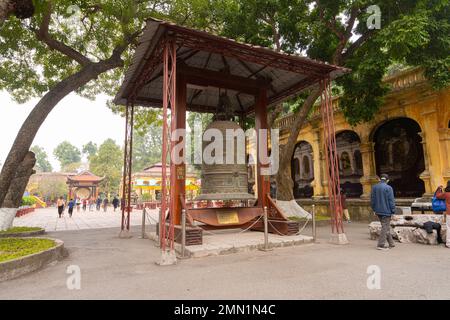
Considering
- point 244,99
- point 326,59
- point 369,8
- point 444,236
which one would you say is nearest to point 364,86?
point 326,59

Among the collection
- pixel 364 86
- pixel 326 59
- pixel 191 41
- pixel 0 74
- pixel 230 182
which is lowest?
pixel 230 182

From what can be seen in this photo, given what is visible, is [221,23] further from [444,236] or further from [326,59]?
[444,236]

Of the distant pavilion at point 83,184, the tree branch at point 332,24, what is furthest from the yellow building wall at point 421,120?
the distant pavilion at point 83,184

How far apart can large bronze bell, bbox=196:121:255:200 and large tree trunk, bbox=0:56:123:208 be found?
5.96m

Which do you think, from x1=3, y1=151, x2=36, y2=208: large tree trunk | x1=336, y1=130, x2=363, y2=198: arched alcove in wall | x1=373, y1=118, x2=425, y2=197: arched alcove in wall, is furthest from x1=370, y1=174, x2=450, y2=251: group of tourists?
x1=3, y1=151, x2=36, y2=208: large tree trunk

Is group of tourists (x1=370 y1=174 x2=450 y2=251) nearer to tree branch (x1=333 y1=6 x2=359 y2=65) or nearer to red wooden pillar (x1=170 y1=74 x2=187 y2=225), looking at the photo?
red wooden pillar (x1=170 y1=74 x2=187 y2=225)

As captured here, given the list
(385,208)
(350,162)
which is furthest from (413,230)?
(350,162)

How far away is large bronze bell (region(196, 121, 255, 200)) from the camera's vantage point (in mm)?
9201

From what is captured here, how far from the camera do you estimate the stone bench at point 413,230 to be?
8.16 metres

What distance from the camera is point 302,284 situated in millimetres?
4684

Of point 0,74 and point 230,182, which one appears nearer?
point 230,182

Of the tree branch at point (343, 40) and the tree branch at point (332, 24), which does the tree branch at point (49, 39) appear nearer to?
the tree branch at point (332, 24)
